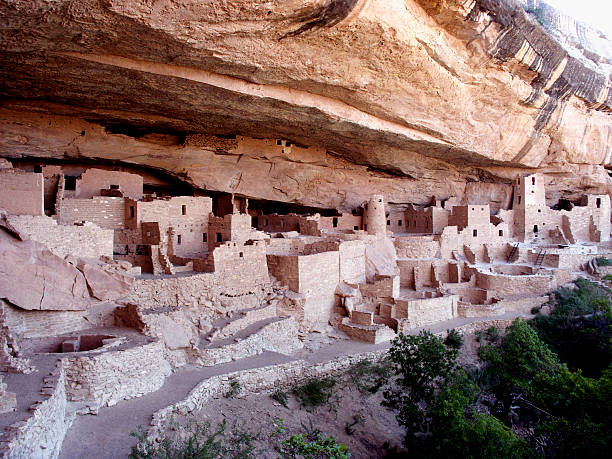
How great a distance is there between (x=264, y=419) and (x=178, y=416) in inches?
70.0

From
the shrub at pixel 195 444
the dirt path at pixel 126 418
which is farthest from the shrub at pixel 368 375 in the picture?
the shrub at pixel 195 444

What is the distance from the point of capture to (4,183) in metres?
9.03

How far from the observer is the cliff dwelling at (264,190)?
24.6 ft

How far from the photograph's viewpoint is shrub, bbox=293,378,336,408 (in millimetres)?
9492

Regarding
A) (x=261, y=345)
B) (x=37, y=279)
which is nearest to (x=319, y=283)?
(x=261, y=345)

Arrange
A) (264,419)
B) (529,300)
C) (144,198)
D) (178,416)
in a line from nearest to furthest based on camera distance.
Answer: (178,416), (264,419), (144,198), (529,300)

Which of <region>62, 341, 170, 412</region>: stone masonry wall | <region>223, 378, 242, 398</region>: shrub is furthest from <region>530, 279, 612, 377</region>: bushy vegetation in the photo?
<region>62, 341, 170, 412</region>: stone masonry wall

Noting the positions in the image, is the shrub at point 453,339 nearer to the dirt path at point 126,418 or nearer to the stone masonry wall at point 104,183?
the dirt path at point 126,418

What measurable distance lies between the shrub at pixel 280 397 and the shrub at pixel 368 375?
74.7 inches

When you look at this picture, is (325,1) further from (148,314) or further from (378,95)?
(148,314)

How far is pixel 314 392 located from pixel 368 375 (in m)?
1.80

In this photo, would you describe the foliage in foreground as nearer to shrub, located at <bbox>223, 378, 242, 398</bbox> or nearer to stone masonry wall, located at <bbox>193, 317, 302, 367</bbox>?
stone masonry wall, located at <bbox>193, 317, 302, 367</bbox>

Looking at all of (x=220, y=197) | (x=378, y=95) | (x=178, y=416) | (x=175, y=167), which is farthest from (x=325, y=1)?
(x=220, y=197)

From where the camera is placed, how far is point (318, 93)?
11633 mm
